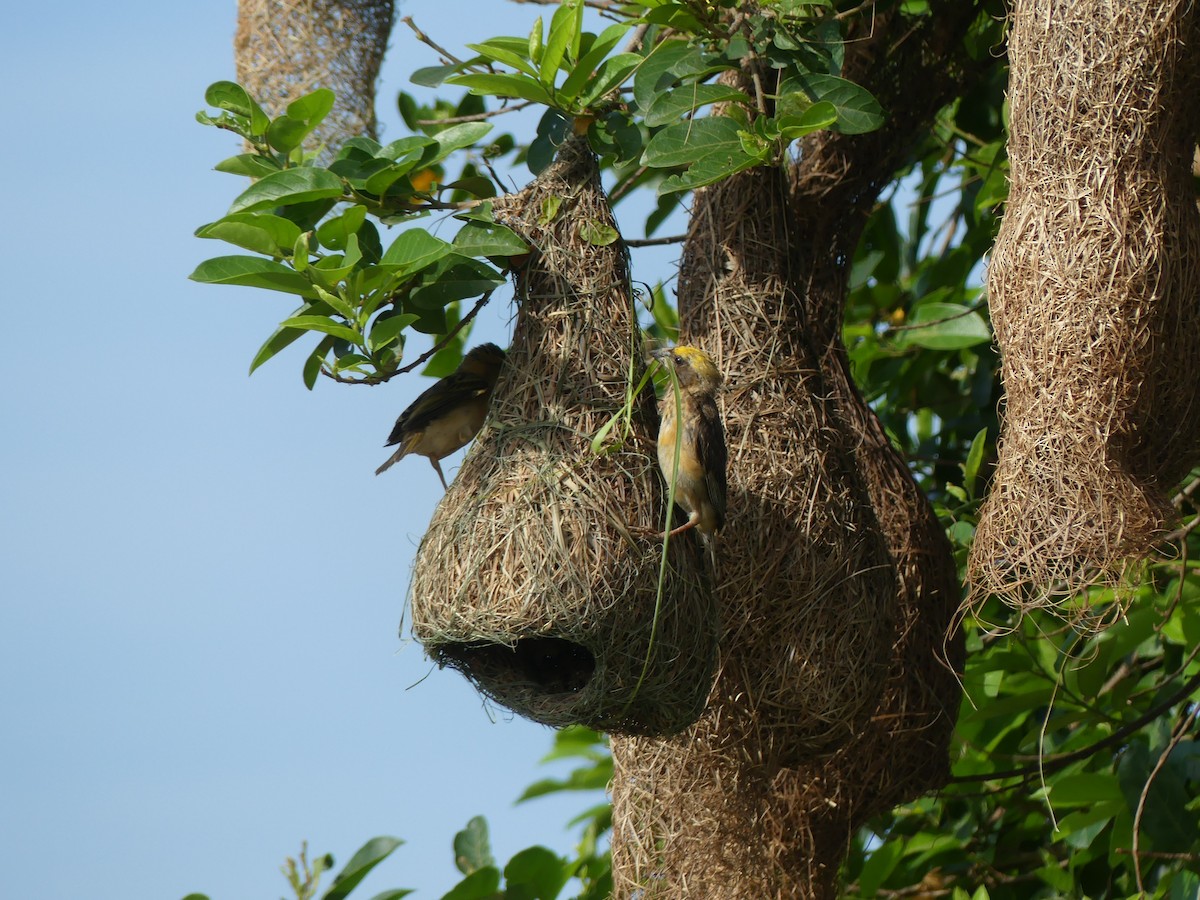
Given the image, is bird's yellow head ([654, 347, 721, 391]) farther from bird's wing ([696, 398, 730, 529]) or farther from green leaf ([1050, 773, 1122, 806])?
green leaf ([1050, 773, 1122, 806])

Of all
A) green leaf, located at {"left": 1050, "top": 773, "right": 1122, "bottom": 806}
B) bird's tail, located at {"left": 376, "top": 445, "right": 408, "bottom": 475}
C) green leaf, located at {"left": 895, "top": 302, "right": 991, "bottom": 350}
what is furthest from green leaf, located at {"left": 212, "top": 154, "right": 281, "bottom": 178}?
green leaf, located at {"left": 1050, "top": 773, "right": 1122, "bottom": 806}

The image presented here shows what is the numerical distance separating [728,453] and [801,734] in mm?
543

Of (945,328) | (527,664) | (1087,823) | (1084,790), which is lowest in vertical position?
(1087,823)

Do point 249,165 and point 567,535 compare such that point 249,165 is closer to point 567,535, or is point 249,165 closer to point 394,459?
point 394,459

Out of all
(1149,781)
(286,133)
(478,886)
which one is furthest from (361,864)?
(1149,781)

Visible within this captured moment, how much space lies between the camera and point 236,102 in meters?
2.65

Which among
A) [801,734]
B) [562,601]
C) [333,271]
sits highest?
[333,271]

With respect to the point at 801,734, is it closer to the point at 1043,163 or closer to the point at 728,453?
the point at 728,453

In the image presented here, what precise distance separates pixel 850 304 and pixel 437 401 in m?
1.70

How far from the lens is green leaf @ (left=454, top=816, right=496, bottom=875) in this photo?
3279mm

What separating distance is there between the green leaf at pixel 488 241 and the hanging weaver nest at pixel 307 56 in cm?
259

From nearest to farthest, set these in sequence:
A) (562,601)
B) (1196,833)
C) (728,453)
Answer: (562,601)
(728,453)
(1196,833)

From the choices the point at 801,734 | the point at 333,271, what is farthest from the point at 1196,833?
the point at 333,271

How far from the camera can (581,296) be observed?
2674mm
